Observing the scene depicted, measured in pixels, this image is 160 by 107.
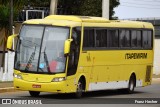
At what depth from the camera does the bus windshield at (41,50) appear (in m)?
21.4

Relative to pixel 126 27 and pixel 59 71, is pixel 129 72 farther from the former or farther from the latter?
pixel 59 71

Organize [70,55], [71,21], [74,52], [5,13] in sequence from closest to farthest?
[70,55] → [74,52] → [71,21] → [5,13]

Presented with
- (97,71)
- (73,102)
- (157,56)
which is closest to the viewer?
(73,102)

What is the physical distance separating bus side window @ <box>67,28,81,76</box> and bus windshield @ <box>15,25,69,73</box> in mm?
329

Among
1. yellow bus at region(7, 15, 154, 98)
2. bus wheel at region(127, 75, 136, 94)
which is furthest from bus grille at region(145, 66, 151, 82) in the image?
yellow bus at region(7, 15, 154, 98)

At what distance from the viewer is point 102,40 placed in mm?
24031

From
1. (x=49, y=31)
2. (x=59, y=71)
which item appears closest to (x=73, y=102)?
(x=59, y=71)

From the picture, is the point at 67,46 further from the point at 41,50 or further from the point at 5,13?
the point at 5,13

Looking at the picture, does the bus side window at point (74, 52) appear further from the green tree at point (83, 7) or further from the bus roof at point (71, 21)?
the green tree at point (83, 7)

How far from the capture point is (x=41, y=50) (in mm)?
21547

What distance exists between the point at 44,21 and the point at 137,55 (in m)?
6.25

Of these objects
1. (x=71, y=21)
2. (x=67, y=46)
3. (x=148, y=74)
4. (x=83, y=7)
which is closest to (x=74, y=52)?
(x=67, y=46)

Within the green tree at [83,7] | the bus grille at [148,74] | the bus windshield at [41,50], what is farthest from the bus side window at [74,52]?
the green tree at [83,7]

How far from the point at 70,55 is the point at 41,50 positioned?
40.9 inches
